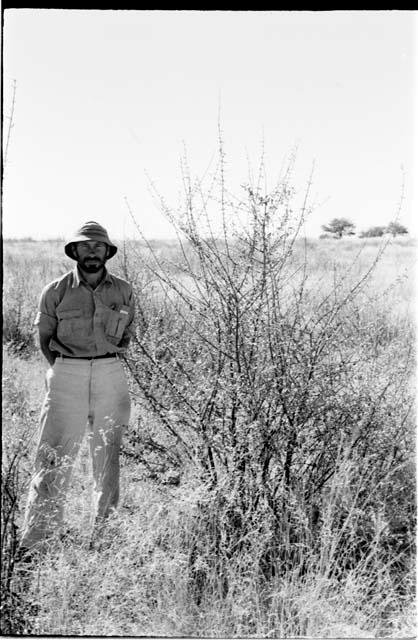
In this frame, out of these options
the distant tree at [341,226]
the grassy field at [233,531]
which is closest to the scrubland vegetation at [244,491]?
the grassy field at [233,531]

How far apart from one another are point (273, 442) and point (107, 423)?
0.93m

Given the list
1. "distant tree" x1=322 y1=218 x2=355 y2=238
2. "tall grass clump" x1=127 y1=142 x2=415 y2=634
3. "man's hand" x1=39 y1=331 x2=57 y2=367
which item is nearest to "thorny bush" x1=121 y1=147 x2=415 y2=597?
"tall grass clump" x1=127 y1=142 x2=415 y2=634

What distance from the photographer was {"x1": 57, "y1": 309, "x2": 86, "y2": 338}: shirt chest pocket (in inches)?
147

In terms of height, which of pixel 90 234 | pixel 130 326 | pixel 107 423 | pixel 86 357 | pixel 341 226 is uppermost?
pixel 341 226

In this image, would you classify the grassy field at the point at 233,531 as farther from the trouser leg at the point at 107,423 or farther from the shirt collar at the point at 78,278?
the shirt collar at the point at 78,278

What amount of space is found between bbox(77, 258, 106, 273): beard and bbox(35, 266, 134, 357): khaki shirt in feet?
0.16

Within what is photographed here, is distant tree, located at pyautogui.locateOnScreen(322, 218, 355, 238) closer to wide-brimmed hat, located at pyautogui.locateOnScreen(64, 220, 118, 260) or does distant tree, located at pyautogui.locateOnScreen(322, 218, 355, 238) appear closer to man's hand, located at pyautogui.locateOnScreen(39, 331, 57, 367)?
wide-brimmed hat, located at pyautogui.locateOnScreen(64, 220, 118, 260)

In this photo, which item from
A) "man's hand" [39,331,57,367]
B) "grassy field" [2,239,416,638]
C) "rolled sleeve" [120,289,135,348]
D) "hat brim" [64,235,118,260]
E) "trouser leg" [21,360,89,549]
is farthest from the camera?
"rolled sleeve" [120,289,135,348]

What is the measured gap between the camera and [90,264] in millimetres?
3771

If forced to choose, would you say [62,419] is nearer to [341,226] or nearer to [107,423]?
[107,423]

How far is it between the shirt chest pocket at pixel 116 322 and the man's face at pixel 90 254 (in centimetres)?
27

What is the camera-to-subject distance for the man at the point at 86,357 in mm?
3725

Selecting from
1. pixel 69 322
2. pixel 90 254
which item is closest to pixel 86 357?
pixel 69 322

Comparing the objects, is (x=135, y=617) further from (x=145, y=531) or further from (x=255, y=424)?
(x=255, y=424)
